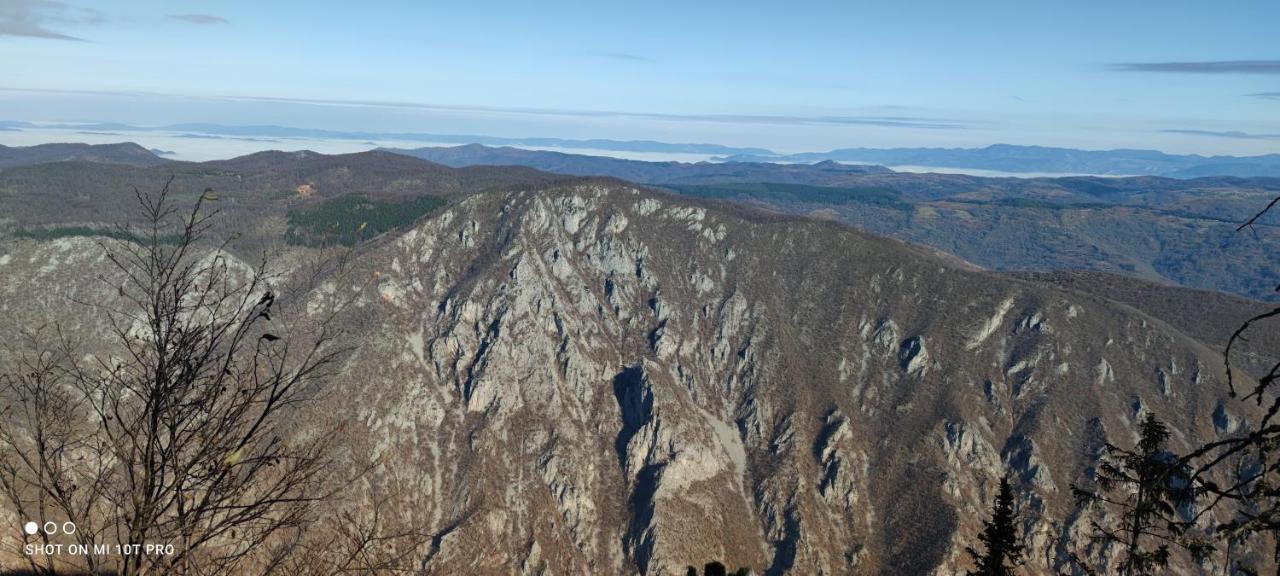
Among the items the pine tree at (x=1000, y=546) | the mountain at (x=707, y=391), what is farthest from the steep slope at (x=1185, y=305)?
the pine tree at (x=1000, y=546)

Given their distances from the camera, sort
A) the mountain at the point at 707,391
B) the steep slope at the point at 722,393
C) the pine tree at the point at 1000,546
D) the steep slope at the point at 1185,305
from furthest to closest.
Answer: the steep slope at the point at 1185,305
the steep slope at the point at 722,393
the mountain at the point at 707,391
the pine tree at the point at 1000,546

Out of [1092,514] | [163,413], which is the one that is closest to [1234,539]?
[163,413]

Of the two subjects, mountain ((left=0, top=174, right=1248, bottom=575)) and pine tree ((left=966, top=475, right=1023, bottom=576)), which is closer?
pine tree ((left=966, top=475, right=1023, bottom=576))

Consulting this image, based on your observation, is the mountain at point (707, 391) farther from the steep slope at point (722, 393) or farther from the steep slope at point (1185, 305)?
the steep slope at point (1185, 305)

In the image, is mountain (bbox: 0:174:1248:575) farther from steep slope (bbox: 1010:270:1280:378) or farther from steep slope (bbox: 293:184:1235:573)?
steep slope (bbox: 1010:270:1280:378)

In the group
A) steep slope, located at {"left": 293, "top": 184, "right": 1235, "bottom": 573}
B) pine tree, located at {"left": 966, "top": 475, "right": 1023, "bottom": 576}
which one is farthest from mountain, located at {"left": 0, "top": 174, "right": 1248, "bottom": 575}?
pine tree, located at {"left": 966, "top": 475, "right": 1023, "bottom": 576}

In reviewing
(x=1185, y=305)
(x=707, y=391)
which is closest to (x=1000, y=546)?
(x=707, y=391)
